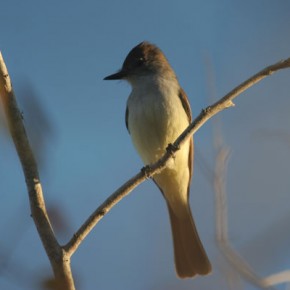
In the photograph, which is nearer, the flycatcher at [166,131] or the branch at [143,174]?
the branch at [143,174]

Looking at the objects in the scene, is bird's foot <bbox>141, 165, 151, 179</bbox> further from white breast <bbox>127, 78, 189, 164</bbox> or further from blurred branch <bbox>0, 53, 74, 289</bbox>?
white breast <bbox>127, 78, 189, 164</bbox>

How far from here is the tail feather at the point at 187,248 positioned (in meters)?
4.94

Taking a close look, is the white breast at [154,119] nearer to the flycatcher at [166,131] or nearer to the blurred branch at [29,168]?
the flycatcher at [166,131]

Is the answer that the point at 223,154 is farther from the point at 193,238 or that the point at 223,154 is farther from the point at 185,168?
the point at 193,238

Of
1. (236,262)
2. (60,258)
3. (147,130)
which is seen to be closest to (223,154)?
(236,262)

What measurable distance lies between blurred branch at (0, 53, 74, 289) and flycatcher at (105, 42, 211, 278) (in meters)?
1.96

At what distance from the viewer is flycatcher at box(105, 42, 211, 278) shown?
484 cm

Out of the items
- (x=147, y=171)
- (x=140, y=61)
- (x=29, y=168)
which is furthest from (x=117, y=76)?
(x=29, y=168)

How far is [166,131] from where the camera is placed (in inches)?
190

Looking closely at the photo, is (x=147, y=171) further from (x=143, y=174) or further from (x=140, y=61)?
(x=140, y=61)

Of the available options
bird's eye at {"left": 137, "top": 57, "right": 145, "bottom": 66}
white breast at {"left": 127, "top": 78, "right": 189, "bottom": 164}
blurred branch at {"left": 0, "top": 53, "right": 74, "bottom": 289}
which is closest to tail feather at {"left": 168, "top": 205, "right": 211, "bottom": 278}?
white breast at {"left": 127, "top": 78, "right": 189, "bottom": 164}

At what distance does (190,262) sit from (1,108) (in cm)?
261

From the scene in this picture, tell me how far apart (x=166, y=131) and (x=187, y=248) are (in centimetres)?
122

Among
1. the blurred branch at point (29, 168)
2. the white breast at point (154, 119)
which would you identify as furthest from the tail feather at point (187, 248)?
the blurred branch at point (29, 168)
